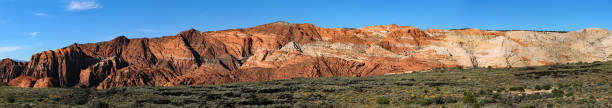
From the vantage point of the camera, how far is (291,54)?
79.2 metres

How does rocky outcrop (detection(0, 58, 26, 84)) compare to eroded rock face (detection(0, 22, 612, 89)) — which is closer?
eroded rock face (detection(0, 22, 612, 89))

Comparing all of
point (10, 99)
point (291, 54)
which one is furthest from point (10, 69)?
point (10, 99)

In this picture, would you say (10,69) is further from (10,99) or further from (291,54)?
(10,99)

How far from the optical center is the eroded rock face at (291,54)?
240ft

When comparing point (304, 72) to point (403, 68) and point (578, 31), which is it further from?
point (578, 31)

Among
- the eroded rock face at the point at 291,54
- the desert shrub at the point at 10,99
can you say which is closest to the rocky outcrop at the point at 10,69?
the eroded rock face at the point at 291,54

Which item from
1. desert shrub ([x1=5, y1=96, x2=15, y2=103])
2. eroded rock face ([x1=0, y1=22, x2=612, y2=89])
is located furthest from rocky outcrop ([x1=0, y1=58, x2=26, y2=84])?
desert shrub ([x1=5, y1=96, x2=15, y2=103])

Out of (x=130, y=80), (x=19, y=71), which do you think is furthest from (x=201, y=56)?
(x=19, y=71)

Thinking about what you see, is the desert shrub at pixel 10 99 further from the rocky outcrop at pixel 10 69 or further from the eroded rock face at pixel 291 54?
the rocky outcrop at pixel 10 69

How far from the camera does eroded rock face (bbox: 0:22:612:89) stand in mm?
73000

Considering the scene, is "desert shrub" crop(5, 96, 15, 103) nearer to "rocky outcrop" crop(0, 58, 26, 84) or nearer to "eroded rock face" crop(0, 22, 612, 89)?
"eroded rock face" crop(0, 22, 612, 89)

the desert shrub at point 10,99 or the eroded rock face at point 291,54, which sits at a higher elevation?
the eroded rock face at point 291,54

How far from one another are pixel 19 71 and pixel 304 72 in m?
50.9

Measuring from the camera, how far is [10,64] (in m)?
78.0
